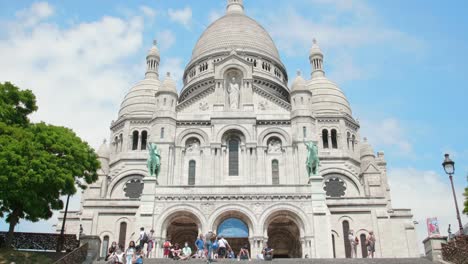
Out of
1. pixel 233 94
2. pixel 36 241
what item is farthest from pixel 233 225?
pixel 36 241

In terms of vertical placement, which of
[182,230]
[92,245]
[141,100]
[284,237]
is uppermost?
[141,100]

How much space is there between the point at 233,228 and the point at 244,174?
5.62 metres

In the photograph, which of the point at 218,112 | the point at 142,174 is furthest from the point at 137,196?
the point at 218,112

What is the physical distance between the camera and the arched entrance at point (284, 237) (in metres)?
37.0

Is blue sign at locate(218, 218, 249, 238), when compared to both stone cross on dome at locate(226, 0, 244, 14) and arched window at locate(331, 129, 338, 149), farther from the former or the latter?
stone cross on dome at locate(226, 0, 244, 14)

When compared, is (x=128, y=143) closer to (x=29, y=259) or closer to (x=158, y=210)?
(x=158, y=210)

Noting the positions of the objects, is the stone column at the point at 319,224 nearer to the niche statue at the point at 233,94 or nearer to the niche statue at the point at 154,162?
the niche statue at the point at 233,94

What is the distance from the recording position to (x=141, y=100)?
53.1 metres

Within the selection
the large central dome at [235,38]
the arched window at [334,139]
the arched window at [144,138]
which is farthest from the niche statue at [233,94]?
the large central dome at [235,38]

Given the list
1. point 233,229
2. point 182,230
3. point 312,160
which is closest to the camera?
point 233,229

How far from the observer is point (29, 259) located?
2444cm

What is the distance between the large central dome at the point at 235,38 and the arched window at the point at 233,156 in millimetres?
18809

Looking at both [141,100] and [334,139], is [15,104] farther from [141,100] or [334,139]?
[334,139]

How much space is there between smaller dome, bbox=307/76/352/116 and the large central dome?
7.35m
